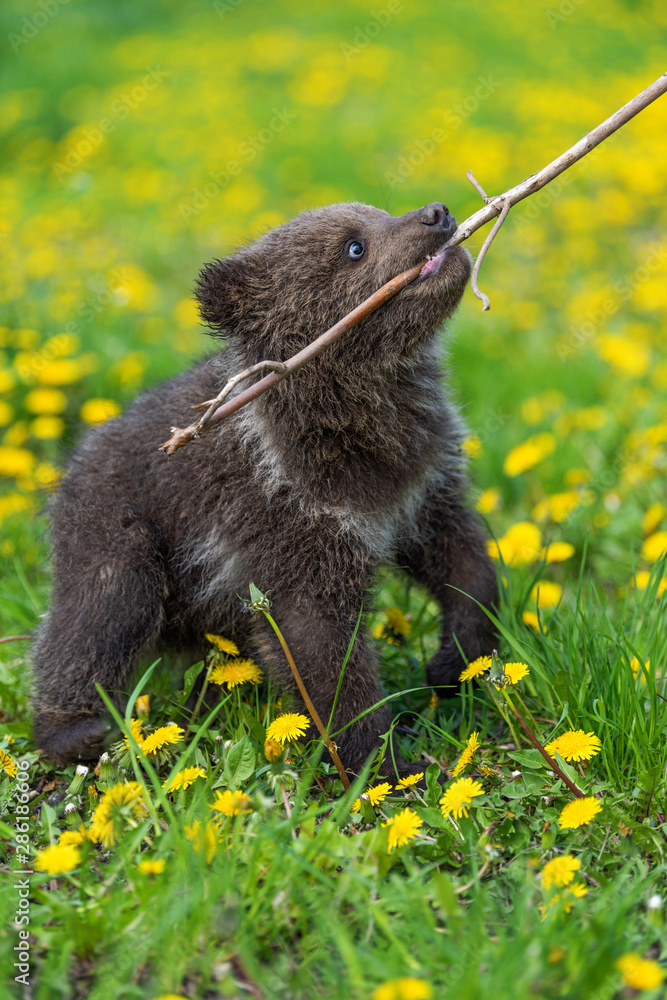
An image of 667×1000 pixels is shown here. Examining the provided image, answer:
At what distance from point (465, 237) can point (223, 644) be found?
1592mm

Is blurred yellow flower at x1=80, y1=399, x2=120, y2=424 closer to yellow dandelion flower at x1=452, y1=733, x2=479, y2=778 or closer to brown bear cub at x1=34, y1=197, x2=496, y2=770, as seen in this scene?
brown bear cub at x1=34, y1=197, x2=496, y2=770

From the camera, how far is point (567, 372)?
6031mm

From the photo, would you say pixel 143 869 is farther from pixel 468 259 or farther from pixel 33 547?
pixel 33 547

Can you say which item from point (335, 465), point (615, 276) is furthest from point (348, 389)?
point (615, 276)

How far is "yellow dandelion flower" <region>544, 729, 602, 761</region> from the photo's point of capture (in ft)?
8.30

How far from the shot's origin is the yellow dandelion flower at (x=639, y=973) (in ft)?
5.62

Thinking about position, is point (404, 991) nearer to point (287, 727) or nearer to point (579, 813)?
point (579, 813)

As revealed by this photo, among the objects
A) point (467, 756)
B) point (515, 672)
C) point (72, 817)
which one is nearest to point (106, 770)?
point (72, 817)

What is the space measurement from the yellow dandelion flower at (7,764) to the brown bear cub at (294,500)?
0.16m

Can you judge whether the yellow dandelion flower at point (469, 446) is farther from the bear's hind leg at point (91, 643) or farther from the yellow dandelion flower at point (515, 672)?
the bear's hind leg at point (91, 643)

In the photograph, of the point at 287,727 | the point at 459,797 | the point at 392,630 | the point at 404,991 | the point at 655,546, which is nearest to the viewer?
the point at 404,991

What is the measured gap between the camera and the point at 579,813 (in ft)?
7.70

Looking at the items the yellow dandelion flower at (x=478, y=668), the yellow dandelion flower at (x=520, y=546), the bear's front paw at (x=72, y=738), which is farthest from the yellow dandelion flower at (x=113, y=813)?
the yellow dandelion flower at (x=520, y=546)

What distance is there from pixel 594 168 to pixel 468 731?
26.1ft
